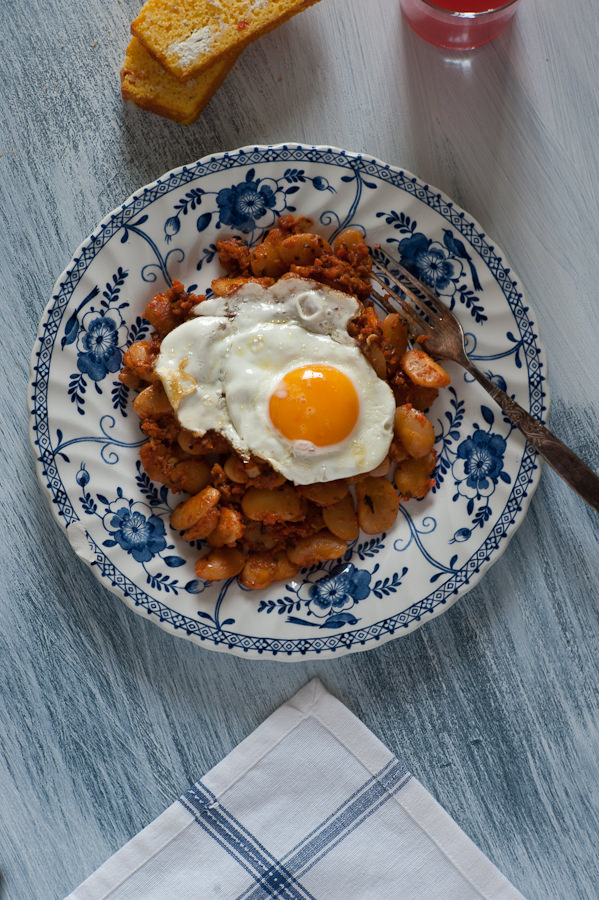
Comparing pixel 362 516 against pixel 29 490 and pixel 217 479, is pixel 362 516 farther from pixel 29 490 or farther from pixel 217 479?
pixel 29 490

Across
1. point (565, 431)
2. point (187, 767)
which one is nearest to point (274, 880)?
point (187, 767)

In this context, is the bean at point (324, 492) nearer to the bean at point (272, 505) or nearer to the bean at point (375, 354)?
the bean at point (272, 505)

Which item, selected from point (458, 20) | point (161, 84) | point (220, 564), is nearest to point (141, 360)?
point (220, 564)

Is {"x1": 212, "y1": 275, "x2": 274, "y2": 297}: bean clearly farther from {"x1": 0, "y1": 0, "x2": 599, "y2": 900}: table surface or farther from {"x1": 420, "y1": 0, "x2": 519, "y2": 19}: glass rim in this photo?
{"x1": 420, "y1": 0, "x2": 519, "y2": 19}: glass rim

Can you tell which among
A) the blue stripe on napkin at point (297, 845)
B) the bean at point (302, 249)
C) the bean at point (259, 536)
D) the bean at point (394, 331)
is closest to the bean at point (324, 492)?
the bean at point (259, 536)

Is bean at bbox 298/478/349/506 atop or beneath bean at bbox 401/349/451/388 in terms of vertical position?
beneath

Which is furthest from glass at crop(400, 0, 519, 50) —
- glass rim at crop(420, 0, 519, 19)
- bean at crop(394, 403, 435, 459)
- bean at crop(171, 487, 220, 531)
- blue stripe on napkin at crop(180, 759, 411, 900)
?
blue stripe on napkin at crop(180, 759, 411, 900)

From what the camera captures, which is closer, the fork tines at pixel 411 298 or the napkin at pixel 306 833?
the fork tines at pixel 411 298
